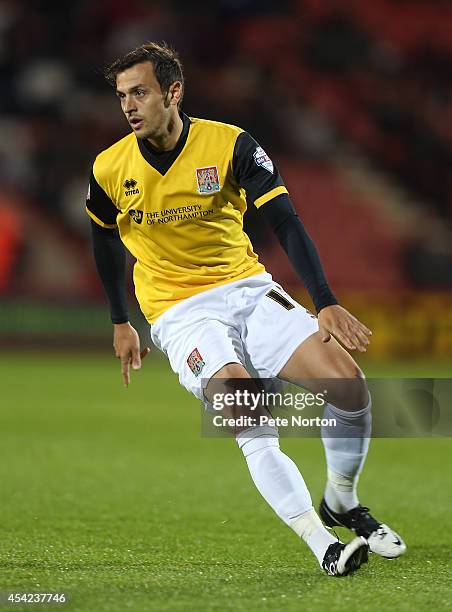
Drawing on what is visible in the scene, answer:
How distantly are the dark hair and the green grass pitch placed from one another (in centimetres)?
190

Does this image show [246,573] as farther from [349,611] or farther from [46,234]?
[46,234]

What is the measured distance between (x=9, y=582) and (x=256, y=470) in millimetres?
958

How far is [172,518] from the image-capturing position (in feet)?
18.1

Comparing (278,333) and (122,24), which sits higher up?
(122,24)

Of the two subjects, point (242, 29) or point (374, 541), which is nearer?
point (374, 541)

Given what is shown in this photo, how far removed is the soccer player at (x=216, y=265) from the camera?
4.16 metres

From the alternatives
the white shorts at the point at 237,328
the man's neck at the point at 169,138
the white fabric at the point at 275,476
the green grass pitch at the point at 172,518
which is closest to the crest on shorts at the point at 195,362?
the white shorts at the point at 237,328

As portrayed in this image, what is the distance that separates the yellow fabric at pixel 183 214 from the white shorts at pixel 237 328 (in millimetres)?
67

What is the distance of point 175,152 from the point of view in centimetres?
447

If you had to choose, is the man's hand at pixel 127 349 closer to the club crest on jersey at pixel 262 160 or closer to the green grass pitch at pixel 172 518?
the green grass pitch at pixel 172 518

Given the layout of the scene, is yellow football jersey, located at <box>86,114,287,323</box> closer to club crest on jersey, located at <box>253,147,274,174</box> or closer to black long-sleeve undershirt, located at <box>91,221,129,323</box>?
club crest on jersey, located at <box>253,147,274,174</box>

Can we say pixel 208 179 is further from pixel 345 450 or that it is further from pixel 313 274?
pixel 345 450

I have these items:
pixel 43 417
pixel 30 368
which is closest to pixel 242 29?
pixel 30 368

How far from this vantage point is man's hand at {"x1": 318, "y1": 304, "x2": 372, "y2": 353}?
3824 millimetres
